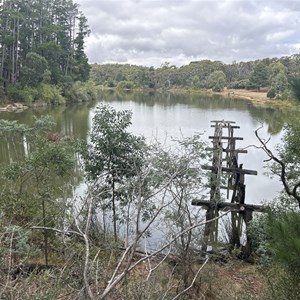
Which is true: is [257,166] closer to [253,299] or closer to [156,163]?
[156,163]

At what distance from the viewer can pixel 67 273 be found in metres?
3.49

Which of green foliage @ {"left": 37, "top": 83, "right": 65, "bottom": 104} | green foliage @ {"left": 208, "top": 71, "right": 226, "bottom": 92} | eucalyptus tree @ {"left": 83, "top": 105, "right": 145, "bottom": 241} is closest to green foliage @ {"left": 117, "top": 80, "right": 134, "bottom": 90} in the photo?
green foliage @ {"left": 208, "top": 71, "right": 226, "bottom": 92}

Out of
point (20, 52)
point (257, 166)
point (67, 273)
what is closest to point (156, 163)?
point (67, 273)

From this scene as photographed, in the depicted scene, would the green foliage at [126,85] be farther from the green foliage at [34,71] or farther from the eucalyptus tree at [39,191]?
the eucalyptus tree at [39,191]

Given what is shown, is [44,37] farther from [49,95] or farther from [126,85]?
[126,85]

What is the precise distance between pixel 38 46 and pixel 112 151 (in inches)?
1252

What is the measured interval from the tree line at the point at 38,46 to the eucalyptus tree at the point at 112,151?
26742 mm

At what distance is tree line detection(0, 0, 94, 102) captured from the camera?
1281 inches

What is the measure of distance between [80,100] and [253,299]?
123 ft

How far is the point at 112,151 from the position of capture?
6691 millimetres

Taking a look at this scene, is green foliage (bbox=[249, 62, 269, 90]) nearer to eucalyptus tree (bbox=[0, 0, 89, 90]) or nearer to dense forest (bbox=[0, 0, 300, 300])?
eucalyptus tree (bbox=[0, 0, 89, 90])

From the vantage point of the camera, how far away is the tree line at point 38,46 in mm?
32531

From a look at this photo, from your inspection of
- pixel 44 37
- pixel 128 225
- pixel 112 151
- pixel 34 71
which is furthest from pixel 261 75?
pixel 128 225

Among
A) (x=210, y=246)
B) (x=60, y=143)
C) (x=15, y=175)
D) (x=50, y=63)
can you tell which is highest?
(x=50, y=63)
